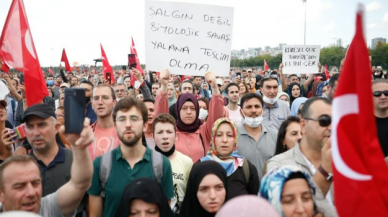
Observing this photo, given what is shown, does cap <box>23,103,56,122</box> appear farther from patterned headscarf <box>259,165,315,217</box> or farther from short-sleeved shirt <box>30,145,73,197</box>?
patterned headscarf <box>259,165,315,217</box>

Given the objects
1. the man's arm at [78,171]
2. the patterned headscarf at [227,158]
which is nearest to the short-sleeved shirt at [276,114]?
the patterned headscarf at [227,158]

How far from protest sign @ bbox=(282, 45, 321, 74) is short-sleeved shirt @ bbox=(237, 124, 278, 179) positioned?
5073 millimetres

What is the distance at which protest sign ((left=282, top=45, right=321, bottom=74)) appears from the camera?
908cm

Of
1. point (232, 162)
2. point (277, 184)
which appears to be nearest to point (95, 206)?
point (232, 162)

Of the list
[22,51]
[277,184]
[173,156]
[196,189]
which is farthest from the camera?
[22,51]

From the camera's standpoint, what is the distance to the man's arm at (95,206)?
9.46ft

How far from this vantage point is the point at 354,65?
1.90m

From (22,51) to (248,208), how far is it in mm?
4301


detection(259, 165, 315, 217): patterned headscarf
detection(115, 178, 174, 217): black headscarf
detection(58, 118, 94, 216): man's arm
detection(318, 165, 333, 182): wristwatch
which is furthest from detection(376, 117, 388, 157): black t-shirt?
detection(58, 118, 94, 216): man's arm

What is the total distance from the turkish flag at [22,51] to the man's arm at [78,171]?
260 centimetres

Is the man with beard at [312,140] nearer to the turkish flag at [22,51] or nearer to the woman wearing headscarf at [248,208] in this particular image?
the woman wearing headscarf at [248,208]

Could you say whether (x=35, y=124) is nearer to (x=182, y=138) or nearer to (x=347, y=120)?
(x=182, y=138)

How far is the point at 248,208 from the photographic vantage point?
1744 millimetres

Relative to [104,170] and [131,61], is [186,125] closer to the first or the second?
[104,170]
